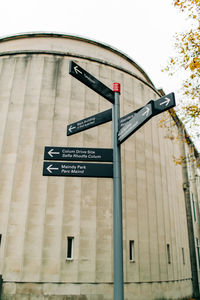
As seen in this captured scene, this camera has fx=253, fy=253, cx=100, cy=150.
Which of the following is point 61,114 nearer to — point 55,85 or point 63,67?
point 55,85

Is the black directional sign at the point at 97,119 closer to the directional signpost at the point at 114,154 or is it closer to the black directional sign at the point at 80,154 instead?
the directional signpost at the point at 114,154

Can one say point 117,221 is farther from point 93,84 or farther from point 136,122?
point 93,84

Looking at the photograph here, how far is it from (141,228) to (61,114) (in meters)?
7.13

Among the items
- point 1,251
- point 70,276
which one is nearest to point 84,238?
point 70,276

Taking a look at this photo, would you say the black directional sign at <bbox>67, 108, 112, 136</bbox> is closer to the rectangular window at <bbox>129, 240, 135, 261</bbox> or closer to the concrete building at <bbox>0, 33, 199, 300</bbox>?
the concrete building at <bbox>0, 33, 199, 300</bbox>

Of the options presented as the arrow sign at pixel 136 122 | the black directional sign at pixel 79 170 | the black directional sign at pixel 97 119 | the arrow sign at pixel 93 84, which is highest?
the arrow sign at pixel 93 84

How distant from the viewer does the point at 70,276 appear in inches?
413

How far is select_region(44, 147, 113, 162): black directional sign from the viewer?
467 cm

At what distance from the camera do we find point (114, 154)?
175 inches

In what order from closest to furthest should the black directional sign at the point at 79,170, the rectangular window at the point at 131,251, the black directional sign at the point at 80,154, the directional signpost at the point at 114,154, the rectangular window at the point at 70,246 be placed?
the directional signpost at the point at 114,154 < the black directional sign at the point at 79,170 < the black directional sign at the point at 80,154 < the rectangular window at the point at 70,246 < the rectangular window at the point at 131,251

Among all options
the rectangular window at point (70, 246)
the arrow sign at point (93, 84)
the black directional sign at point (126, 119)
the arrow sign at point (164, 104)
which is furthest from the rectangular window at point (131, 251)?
the arrow sign at point (164, 104)

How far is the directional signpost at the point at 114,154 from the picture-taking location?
12.8 feet

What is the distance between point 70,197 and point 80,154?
7386 mm

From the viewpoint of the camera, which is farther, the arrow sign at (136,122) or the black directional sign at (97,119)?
the black directional sign at (97,119)
